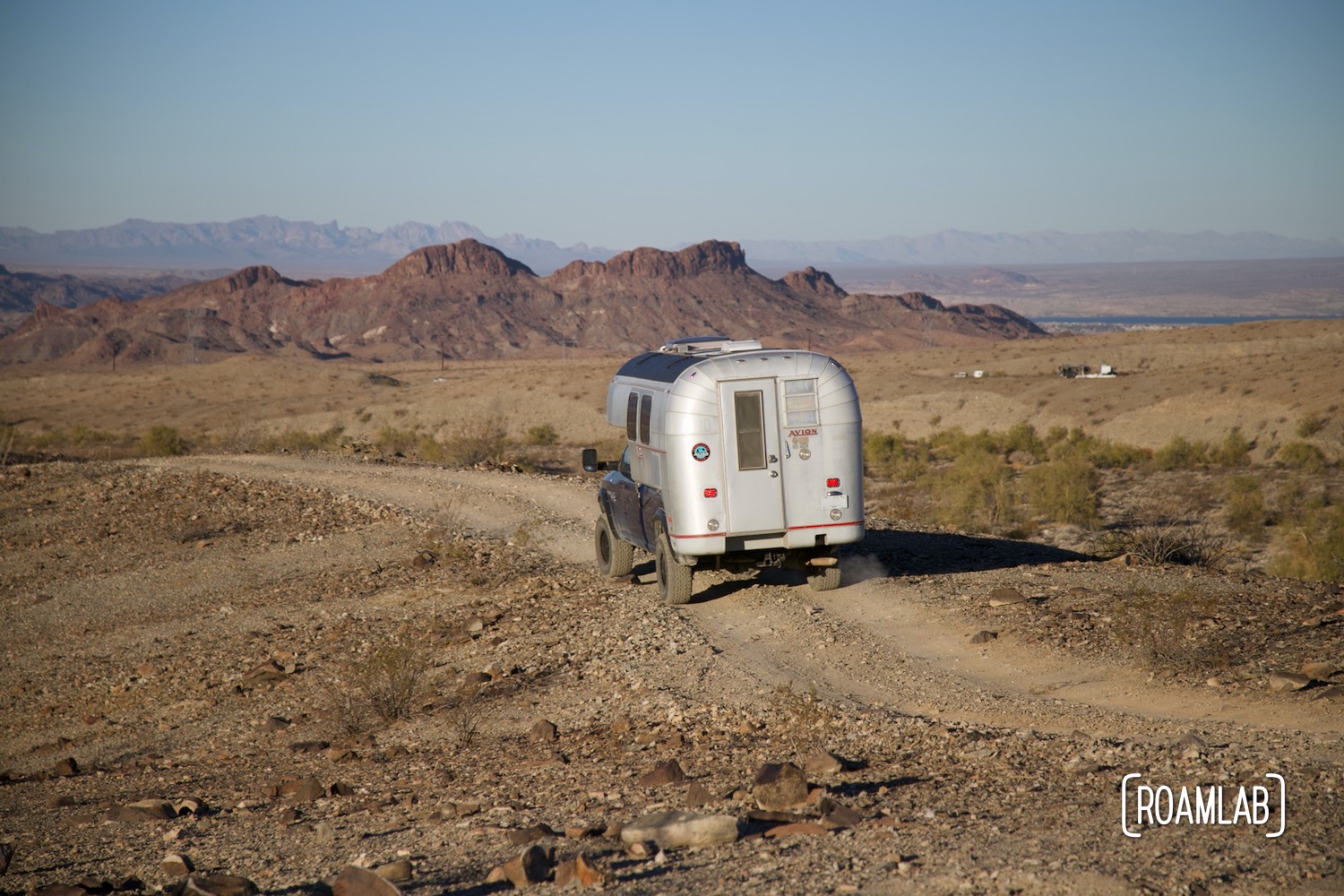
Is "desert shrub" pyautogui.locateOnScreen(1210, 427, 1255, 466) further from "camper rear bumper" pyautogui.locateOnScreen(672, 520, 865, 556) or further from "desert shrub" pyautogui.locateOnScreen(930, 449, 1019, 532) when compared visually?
"camper rear bumper" pyautogui.locateOnScreen(672, 520, 865, 556)

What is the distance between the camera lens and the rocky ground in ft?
20.1

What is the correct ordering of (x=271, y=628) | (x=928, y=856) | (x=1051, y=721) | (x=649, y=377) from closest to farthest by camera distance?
(x=928, y=856), (x=1051, y=721), (x=649, y=377), (x=271, y=628)

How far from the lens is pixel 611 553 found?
14.8 m

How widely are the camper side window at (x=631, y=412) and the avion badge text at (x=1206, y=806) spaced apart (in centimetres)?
742

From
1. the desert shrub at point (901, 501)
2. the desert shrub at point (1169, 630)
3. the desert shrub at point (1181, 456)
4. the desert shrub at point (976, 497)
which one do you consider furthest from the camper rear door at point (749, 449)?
the desert shrub at point (1181, 456)

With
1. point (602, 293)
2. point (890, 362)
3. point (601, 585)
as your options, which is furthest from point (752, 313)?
point (601, 585)

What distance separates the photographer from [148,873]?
680 cm

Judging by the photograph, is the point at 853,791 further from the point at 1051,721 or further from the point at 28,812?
the point at 28,812

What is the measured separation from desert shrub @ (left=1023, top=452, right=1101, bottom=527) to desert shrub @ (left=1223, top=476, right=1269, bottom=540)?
9.12 feet

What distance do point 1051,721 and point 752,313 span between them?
168m

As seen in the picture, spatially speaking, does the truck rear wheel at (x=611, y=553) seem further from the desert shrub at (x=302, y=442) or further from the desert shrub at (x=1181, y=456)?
the desert shrub at (x=1181, y=456)

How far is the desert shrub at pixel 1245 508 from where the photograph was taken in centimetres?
2344

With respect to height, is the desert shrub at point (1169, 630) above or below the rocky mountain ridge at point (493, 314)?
below

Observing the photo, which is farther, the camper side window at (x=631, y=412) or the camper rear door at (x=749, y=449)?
the camper side window at (x=631, y=412)
